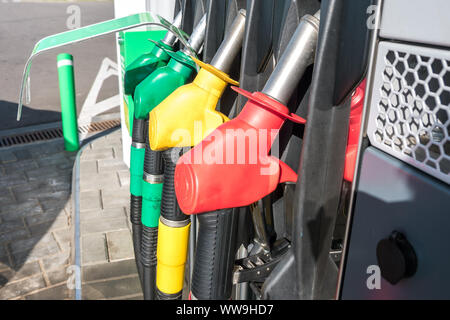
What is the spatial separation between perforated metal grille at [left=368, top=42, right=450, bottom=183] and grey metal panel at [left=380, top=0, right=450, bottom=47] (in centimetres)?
2

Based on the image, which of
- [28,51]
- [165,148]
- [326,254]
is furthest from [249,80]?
[28,51]

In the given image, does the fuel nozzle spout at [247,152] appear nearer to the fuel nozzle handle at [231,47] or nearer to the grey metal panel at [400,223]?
the grey metal panel at [400,223]

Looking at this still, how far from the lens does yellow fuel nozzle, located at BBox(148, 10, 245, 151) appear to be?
122 centimetres

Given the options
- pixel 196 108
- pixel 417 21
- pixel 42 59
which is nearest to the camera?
pixel 417 21

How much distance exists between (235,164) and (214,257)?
310mm

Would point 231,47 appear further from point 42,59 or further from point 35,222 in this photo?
point 42,59

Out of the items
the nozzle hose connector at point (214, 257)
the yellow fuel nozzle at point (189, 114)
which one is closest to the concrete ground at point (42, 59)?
the yellow fuel nozzle at point (189, 114)

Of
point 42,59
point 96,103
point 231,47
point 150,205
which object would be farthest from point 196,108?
point 42,59

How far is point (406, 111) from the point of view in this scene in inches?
29.9

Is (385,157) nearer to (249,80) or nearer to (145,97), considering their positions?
(249,80)

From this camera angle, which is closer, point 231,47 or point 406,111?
point 406,111

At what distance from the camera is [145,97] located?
1449 mm

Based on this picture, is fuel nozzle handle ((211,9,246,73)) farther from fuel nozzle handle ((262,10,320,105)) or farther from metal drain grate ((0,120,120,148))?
metal drain grate ((0,120,120,148))

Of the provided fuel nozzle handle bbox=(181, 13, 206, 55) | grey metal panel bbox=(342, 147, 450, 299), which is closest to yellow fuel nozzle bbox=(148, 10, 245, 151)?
fuel nozzle handle bbox=(181, 13, 206, 55)
